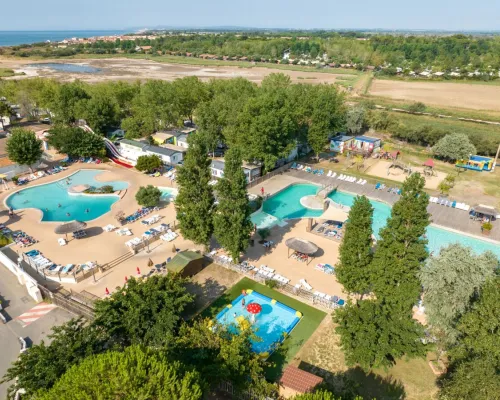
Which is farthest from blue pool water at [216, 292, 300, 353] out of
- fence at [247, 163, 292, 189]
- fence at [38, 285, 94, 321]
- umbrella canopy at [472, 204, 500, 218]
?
umbrella canopy at [472, 204, 500, 218]

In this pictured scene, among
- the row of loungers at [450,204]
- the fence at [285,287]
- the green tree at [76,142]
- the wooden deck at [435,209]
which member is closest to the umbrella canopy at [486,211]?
the wooden deck at [435,209]

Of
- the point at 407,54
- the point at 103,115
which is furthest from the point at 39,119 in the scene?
the point at 407,54

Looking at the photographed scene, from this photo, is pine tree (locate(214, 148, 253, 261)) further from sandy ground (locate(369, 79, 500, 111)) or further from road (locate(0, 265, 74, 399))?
sandy ground (locate(369, 79, 500, 111))

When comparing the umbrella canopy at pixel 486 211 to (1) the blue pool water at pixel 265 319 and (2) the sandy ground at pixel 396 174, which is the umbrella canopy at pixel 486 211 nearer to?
(2) the sandy ground at pixel 396 174

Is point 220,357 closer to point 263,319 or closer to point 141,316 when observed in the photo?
point 141,316

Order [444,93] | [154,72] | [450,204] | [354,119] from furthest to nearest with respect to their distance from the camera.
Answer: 1. [154,72]
2. [444,93]
3. [354,119]
4. [450,204]

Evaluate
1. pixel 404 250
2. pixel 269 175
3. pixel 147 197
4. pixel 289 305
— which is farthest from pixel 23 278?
pixel 269 175
